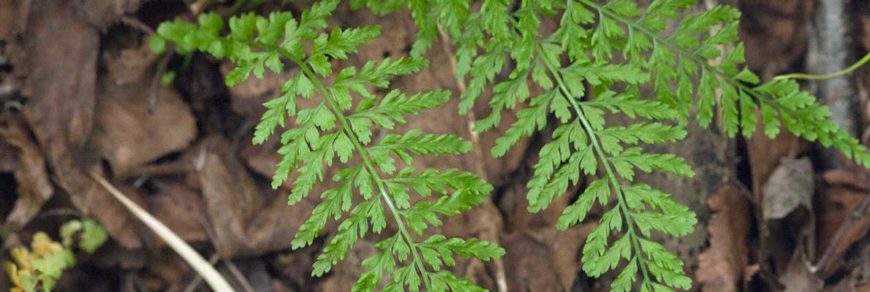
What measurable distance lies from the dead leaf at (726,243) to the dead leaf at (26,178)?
2.16 metres

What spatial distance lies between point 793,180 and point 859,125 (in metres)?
0.31

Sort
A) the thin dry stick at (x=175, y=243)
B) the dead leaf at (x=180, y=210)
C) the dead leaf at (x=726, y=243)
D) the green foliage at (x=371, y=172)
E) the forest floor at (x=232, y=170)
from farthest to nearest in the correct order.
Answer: the dead leaf at (x=180, y=210), the thin dry stick at (x=175, y=243), the forest floor at (x=232, y=170), the dead leaf at (x=726, y=243), the green foliage at (x=371, y=172)

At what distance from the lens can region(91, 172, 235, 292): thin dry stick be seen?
2.95m

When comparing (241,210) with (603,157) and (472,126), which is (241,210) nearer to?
(472,126)

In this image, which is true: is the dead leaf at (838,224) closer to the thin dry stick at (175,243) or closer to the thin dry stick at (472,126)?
the thin dry stick at (472,126)

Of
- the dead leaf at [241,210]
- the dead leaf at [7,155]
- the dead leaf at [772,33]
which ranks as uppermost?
the dead leaf at [7,155]

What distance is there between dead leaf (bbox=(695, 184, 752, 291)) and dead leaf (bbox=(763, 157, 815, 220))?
0.07 m

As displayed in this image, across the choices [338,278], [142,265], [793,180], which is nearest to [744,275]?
[793,180]

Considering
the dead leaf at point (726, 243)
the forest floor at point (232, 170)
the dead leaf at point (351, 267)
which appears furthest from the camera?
the dead leaf at point (351, 267)

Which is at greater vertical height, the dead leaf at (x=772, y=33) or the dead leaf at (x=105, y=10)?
the dead leaf at (x=105, y=10)

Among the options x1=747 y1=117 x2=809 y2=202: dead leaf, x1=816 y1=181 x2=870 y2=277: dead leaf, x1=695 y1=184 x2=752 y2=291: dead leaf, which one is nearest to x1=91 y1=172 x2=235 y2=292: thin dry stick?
x1=695 y1=184 x2=752 y2=291: dead leaf

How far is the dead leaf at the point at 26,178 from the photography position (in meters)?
2.96

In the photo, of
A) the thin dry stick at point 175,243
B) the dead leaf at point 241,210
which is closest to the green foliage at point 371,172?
the dead leaf at point 241,210

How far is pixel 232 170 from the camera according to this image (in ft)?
10.2
